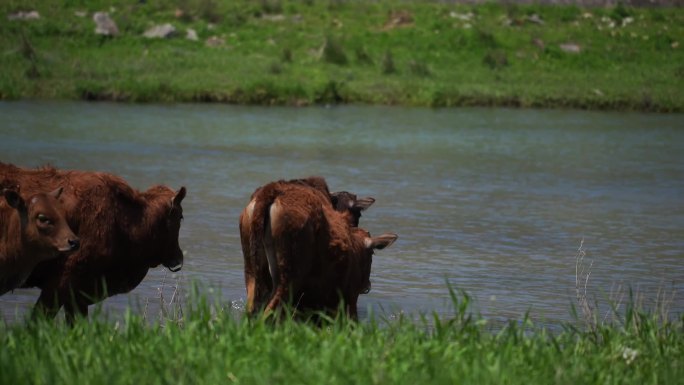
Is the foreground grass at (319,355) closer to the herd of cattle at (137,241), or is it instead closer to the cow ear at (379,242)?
the herd of cattle at (137,241)

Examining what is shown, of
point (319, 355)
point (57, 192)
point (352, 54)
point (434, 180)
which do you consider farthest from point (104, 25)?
point (319, 355)

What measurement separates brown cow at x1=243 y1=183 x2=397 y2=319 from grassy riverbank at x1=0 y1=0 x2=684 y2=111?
21860 mm

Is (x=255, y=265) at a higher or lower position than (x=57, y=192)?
lower

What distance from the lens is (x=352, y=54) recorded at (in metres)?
37.9

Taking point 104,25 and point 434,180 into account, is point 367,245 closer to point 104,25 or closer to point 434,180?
point 434,180

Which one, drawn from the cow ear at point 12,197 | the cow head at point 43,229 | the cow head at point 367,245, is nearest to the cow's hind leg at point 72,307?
the cow head at point 43,229

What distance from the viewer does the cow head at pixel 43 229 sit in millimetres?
8211

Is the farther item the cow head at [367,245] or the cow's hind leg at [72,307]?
the cow head at [367,245]

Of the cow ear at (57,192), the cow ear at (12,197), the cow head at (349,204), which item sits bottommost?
the cow head at (349,204)

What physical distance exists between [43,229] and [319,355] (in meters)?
2.04

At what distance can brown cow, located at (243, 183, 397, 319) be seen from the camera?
28.1ft

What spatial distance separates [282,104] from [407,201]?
1440 centimetres

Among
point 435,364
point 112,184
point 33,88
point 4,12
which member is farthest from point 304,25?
point 435,364

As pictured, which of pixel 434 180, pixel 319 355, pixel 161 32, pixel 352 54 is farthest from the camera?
pixel 161 32
